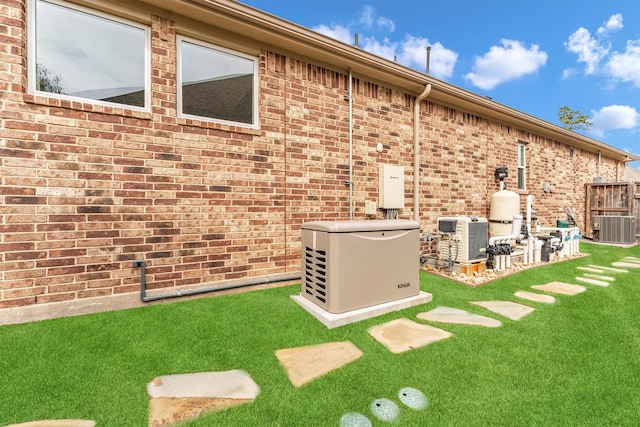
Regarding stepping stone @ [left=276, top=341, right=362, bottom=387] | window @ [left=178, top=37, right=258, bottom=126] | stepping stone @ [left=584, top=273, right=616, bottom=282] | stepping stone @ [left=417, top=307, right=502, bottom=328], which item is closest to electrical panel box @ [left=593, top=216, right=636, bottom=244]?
stepping stone @ [left=584, top=273, right=616, bottom=282]

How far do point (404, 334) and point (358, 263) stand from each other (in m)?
0.75

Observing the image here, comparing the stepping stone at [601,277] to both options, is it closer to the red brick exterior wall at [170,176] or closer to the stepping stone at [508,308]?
the stepping stone at [508,308]

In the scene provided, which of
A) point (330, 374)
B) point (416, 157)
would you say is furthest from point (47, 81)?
point (416, 157)

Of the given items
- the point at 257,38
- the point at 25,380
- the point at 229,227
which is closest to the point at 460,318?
the point at 229,227

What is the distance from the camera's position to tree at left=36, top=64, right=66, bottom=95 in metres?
2.86

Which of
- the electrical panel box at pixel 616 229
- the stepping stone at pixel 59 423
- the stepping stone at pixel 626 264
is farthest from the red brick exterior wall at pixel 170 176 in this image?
the electrical panel box at pixel 616 229

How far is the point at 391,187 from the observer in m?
4.99

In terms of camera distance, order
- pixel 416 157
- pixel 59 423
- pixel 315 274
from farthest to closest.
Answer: pixel 416 157 < pixel 315 274 < pixel 59 423

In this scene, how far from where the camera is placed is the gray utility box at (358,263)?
2764 millimetres

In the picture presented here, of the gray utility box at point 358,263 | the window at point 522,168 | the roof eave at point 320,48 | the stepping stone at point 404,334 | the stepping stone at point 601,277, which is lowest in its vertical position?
the stepping stone at point 404,334

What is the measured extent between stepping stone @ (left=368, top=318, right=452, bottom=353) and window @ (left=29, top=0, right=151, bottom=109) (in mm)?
3518

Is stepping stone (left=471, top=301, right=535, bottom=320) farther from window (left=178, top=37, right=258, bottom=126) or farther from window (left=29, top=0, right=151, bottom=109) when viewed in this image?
window (left=29, top=0, right=151, bottom=109)

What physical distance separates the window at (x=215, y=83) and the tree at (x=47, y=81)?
1.12 m

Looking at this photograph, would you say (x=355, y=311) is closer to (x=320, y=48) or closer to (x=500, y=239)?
(x=320, y=48)
